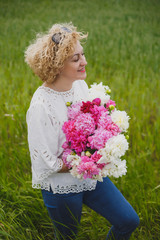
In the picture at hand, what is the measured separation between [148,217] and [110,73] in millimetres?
3486

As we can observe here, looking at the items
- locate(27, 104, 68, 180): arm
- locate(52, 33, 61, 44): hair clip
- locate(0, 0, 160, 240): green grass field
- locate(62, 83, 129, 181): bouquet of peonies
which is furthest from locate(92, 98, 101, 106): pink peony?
locate(0, 0, 160, 240): green grass field

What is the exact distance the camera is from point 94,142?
4.84 feet

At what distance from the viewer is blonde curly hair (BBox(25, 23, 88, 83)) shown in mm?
1580

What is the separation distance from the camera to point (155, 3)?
1216cm

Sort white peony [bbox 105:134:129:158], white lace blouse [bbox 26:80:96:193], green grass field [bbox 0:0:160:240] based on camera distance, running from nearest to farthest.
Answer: white peony [bbox 105:134:129:158] < white lace blouse [bbox 26:80:96:193] < green grass field [bbox 0:0:160:240]

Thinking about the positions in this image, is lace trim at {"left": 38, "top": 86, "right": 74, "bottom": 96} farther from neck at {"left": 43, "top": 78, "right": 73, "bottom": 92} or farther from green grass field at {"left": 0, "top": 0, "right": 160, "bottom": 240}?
green grass field at {"left": 0, "top": 0, "right": 160, "bottom": 240}

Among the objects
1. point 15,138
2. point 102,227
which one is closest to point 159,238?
point 102,227

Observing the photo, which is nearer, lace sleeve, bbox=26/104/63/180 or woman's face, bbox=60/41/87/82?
lace sleeve, bbox=26/104/63/180

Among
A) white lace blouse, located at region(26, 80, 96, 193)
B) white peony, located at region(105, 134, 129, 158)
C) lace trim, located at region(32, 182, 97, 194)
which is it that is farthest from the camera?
lace trim, located at region(32, 182, 97, 194)

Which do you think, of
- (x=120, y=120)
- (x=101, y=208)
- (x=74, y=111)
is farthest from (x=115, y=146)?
(x=101, y=208)

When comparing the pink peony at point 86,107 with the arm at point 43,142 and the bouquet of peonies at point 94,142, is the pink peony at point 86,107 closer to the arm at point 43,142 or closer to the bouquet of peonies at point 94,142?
the bouquet of peonies at point 94,142

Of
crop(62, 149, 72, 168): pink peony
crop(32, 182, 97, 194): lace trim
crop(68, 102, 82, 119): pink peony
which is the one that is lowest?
crop(32, 182, 97, 194): lace trim

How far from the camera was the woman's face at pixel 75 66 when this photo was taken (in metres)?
1.65

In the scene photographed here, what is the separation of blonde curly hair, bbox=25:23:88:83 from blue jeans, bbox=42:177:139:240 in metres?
0.69
